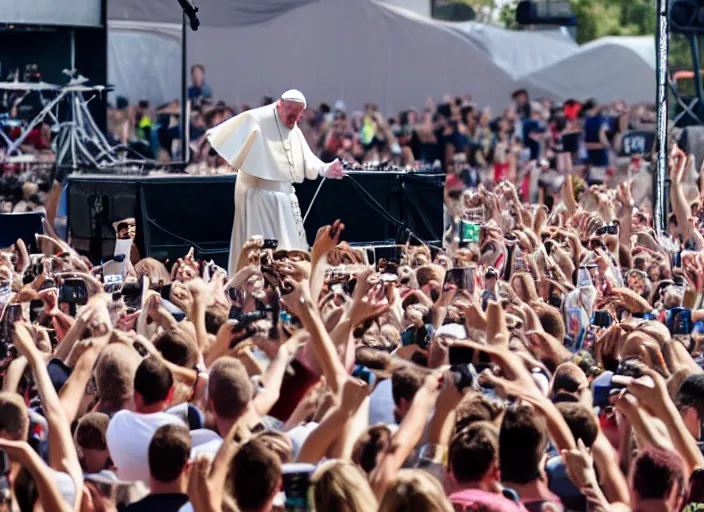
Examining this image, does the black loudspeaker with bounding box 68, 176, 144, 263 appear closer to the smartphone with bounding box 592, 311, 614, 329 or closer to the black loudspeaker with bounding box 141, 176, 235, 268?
the black loudspeaker with bounding box 141, 176, 235, 268

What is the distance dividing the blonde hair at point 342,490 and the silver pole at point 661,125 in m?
9.98

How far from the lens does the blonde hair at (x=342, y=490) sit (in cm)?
409

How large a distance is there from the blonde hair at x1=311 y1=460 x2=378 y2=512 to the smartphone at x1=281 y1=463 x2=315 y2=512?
312 mm

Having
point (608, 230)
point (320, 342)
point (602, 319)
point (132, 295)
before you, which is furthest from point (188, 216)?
point (320, 342)

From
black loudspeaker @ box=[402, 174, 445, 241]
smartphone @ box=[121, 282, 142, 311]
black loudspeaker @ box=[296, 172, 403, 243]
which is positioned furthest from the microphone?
smartphone @ box=[121, 282, 142, 311]

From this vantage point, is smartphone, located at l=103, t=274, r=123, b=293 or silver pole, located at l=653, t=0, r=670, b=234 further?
silver pole, located at l=653, t=0, r=670, b=234

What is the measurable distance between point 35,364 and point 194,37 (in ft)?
69.2

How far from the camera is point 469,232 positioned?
12031 millimetres

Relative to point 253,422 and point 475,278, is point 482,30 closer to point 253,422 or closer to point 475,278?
point 475,278

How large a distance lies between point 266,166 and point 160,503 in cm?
810

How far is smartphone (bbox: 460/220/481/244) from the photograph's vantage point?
11.9 meters

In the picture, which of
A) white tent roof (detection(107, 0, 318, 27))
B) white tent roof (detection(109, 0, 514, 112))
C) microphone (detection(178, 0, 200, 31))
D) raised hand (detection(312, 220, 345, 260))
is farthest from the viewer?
white tent roof (detection(109, 0, 514, 112))

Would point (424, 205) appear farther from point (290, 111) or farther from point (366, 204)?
point (290, 111)

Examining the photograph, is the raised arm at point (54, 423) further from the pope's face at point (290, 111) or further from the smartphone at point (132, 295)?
the pope's face at point (290, 111)
